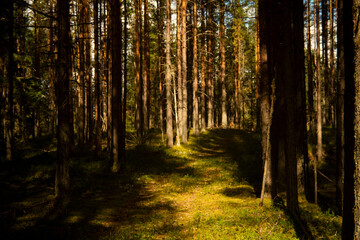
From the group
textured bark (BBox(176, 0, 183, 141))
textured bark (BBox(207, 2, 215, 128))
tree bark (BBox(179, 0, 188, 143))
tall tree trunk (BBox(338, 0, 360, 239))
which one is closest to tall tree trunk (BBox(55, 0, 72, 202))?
tall tree trunk (BBox(338, 0, 360, 239))

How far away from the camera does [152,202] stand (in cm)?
989

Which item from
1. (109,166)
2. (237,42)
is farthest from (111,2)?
(237,42)

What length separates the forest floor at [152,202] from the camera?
6.80 m

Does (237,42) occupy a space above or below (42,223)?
above

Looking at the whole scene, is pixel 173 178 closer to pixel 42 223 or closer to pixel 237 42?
pixel 42 223

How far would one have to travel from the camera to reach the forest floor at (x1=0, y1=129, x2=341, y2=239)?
6.80 m

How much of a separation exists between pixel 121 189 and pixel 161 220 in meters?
4.20

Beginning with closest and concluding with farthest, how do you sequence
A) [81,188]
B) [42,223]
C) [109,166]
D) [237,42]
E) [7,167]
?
[42,223], [81,188], [7,167], [109,166], [237,42]

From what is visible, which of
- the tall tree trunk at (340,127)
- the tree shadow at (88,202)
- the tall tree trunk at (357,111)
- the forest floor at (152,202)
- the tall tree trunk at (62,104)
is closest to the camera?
the tall tree trunk at (357,111)

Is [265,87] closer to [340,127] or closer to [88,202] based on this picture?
[340,127]

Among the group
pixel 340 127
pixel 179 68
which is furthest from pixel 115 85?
pixel 340 127

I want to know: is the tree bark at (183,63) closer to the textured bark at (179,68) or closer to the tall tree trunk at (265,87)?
the textured bark at (179,68)

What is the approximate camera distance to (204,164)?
15.5m

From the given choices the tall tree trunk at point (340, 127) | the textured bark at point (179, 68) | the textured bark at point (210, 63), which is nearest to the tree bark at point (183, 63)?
the textured bark at point (179, 68)
